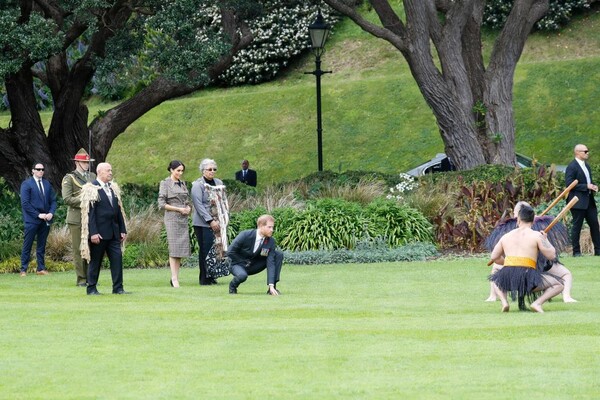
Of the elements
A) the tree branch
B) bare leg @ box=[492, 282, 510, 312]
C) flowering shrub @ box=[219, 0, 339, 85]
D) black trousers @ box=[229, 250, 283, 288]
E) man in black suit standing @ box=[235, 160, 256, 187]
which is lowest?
bare leg @ box=[492, 282, 510, 312]

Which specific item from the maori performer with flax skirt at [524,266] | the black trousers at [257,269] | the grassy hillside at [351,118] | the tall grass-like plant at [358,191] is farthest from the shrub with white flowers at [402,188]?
the grassy hillside at [351,118]

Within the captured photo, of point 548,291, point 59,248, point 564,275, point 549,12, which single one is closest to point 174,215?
point 59,248

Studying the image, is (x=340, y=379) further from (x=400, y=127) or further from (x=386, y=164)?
(x=400, y=127)

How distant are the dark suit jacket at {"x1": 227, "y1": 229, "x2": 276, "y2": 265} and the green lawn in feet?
1.65

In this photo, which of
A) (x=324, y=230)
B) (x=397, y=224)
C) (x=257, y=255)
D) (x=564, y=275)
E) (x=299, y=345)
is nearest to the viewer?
(x=299, y=345)

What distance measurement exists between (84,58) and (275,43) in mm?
22448

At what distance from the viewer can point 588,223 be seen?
71.6 feet

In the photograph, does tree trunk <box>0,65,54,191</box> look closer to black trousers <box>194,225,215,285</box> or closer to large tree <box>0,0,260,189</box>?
large tree <box>0,0,260,189</box>

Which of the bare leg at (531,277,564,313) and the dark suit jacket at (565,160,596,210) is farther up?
the dark suit jacket at (565,160,596,210)

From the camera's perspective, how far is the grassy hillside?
41.6m

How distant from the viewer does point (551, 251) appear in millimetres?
13648

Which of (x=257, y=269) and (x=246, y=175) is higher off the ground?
(x=246, y=175)

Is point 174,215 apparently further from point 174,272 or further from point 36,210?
point 36,210

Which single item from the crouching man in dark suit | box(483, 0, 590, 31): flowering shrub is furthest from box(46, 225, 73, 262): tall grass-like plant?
box(483, 0, 590, 31): flowering shrub
